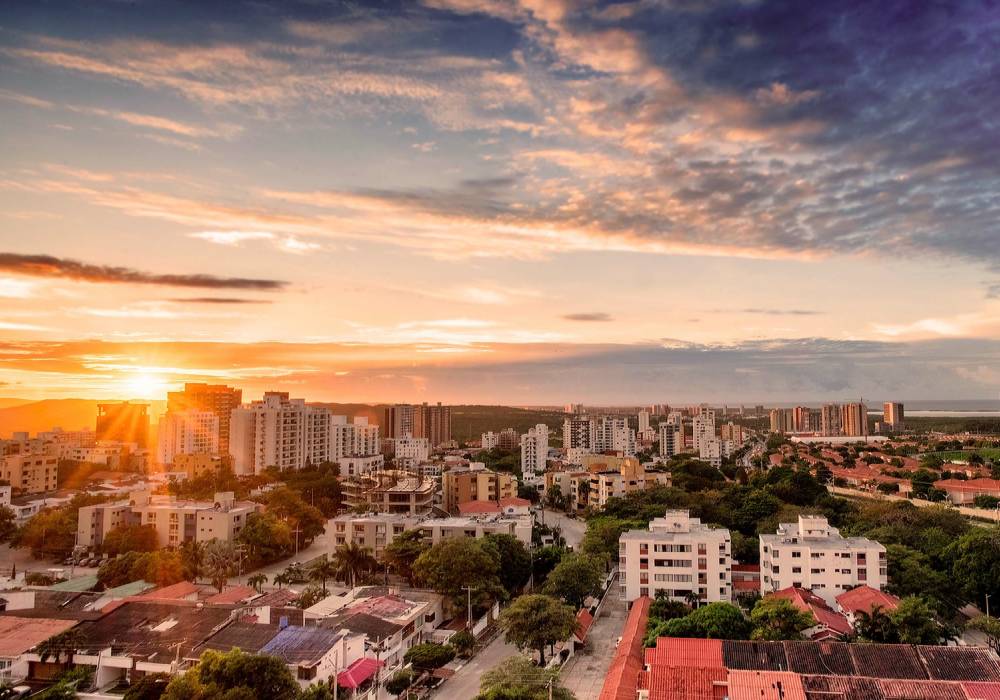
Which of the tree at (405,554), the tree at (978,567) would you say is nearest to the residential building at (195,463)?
the tree at (405,554)

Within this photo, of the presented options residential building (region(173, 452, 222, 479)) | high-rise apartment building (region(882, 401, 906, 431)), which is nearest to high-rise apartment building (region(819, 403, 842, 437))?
high-rise apartment building (region(882, 401, 906, 431))

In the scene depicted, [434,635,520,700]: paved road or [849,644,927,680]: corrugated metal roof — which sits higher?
[849,644,927,680]: corrugated metal roof

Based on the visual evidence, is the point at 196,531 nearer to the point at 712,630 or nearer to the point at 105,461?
the point at 712,630

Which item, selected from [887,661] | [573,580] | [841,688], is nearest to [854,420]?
[573,580]

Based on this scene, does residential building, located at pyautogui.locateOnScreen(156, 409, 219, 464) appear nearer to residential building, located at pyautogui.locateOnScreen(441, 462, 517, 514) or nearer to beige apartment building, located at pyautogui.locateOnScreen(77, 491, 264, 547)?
residential building, located at pyautogui.locateOnScreen(441, 462, 517, 514)

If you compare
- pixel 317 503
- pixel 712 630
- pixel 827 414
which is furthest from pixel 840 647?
pixel 827 414

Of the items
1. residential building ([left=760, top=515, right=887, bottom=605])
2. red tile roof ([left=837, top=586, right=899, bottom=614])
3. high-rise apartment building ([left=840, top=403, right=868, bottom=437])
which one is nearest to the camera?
red tile roof ([left=837, top=586, right=899, bottom=614])
